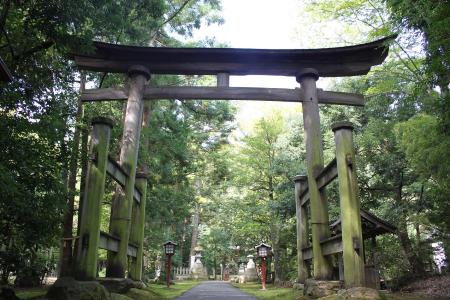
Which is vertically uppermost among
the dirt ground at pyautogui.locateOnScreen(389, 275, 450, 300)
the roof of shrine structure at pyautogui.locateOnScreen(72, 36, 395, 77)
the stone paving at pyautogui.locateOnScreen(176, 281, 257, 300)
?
the roof of shrine structure at pyautogui.locateOnScreen(72, 36, 395, 77)

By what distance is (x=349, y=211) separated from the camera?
662cm

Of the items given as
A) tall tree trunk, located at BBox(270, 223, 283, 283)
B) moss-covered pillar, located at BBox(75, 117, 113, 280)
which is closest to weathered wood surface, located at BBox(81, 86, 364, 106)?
moss-covered pillar, located at BBox(75, 117, 113, 280)

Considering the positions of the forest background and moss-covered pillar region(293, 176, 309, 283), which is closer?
the forest background

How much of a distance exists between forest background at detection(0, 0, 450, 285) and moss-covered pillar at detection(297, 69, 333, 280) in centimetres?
215

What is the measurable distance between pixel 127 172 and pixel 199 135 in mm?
21665

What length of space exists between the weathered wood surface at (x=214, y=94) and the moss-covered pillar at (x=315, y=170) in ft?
0.81

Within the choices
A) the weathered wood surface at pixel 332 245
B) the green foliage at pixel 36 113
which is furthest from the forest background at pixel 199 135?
the weathered wood surface at pixel 332 245

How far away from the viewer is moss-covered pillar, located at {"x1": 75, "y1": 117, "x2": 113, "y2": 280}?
6.37 meters

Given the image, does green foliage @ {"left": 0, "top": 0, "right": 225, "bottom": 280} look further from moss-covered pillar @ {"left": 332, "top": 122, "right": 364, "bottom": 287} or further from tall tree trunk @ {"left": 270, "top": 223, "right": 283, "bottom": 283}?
tall tree trunk @ {"left": 270, "top": 223, "right": 283, "bottom": 283}

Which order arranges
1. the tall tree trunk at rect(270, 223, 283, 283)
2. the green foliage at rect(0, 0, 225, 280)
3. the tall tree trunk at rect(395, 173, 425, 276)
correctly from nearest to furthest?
the green foliage at rect(0, 0, 225, 280)
the tall tree trunk at rect(395, 173, 425, 276)
the tall tree trunk at rect(270, 223, 283, 283)

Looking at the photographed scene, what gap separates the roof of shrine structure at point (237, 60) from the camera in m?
9.26

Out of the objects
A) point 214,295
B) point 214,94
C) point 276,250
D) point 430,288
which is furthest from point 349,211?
point 276,250

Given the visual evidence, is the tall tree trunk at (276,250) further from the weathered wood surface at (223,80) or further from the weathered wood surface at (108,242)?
the weathered wood surface at (108,242)

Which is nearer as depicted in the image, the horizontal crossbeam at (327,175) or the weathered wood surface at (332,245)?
the weathered wood surface at (332,245)
